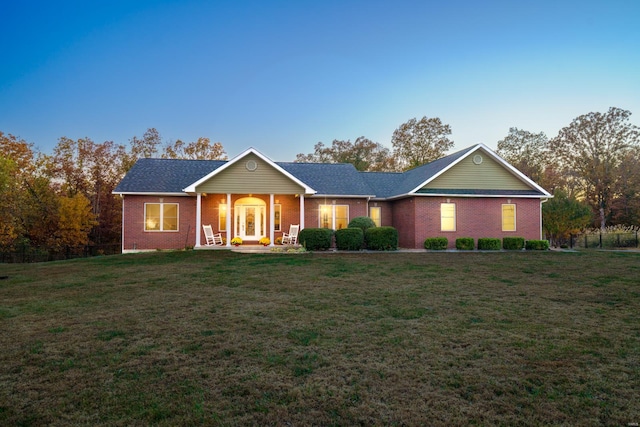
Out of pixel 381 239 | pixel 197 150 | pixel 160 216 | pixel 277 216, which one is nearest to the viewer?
pixel 381 239

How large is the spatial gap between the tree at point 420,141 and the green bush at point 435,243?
76.6 feet

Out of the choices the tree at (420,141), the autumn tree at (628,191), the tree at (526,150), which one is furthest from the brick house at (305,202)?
the tree at (526,150)

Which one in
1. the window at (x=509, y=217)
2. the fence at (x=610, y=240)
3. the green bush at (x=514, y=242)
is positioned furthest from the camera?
the fence at (x=610, y=240)

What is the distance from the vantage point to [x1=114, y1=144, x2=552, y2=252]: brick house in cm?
1802

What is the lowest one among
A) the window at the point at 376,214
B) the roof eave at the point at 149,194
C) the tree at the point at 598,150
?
the window at the point at 376,214

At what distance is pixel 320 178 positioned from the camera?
71.5 ft

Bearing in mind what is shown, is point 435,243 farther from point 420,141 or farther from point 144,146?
point 144,146

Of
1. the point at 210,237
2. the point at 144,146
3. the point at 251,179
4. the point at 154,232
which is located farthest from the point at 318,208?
the point at 144,146

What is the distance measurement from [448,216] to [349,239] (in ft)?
20.5

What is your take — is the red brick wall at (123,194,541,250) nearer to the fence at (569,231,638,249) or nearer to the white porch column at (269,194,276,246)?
the white porch column at (269,194,276,246)

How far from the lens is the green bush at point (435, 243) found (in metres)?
18.0

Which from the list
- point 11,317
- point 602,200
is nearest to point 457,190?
point 11,317

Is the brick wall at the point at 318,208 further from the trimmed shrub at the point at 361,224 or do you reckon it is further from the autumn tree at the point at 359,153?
the autumn tree at the point at 359,153

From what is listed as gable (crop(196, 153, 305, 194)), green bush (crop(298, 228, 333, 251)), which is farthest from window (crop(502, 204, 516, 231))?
gable (crop(196, 153, 305, 194))
